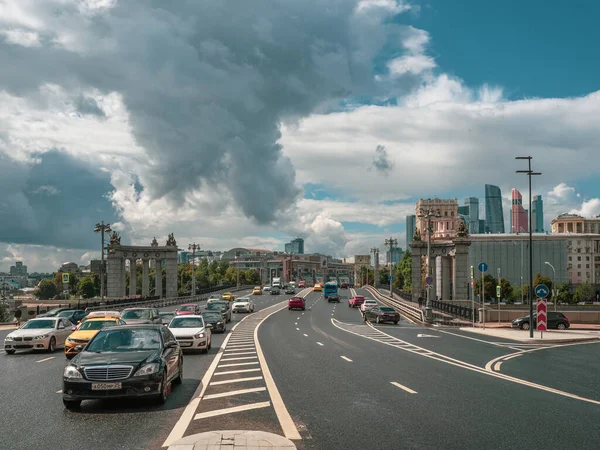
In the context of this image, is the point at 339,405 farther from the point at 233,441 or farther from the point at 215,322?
the point at 215,322

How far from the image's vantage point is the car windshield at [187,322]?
937 inches

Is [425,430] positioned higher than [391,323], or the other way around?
[425,430]

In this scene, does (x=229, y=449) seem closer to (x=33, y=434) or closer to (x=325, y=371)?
(x=33, y=434)

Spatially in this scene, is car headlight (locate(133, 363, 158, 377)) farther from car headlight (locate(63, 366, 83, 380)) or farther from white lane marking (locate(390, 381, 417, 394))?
white lane marking (locate(390, 381, 417, 394))

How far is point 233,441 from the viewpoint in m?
8.34

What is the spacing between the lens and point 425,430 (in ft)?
30.8

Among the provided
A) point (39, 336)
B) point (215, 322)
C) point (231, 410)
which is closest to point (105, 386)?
point (231, 410)

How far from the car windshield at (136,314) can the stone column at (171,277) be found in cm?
4690

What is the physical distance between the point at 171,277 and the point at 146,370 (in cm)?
7281

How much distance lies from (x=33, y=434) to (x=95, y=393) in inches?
75.9

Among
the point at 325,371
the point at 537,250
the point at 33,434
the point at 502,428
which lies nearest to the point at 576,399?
the point at 502,428

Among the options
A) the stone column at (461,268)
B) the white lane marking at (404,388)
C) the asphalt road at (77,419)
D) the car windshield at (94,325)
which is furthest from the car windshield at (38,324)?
the stone column at (461,268)

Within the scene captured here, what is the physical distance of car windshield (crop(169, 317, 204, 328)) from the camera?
23797 mm

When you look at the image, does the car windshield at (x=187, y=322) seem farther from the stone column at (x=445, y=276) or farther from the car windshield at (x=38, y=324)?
the stone column at (x=445, y=276)
